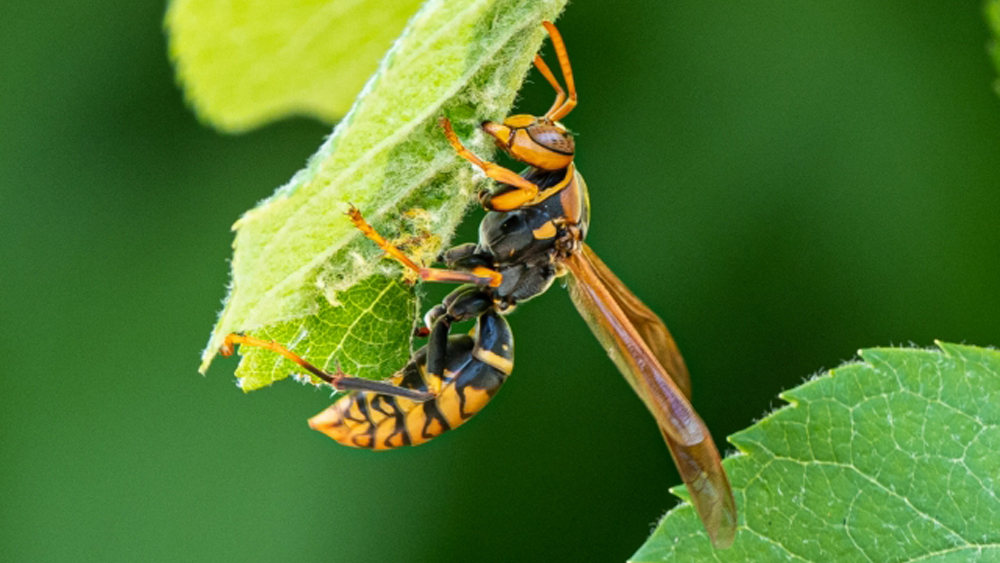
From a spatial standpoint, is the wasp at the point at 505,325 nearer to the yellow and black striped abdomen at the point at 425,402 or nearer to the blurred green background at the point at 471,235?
the yellow and black striped abdomen at the point at 425,402

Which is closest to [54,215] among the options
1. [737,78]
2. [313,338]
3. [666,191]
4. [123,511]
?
[123,511]

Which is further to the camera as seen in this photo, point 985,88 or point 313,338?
point 985,88

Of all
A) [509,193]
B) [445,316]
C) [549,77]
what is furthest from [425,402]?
[549,77]

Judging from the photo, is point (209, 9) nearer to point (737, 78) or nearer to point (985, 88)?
point (737, 78)

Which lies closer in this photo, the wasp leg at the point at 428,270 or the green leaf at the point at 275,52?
the wasp leg at the point at 428,270

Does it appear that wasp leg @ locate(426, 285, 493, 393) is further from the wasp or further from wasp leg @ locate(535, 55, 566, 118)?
wasp leg @ locate(535, 55, 566, 118)

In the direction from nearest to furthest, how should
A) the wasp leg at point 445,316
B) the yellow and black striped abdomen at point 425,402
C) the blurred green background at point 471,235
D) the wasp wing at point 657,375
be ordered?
the wasp wing at point 657,375 → the yellow and black striped abdomen at point 425,402 → the wasp leg at point 445,316 → the blurred green background at point 471,235

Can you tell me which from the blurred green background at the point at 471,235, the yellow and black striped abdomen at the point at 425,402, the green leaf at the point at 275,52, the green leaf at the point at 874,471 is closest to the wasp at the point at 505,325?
the yellow and black striped abdomen at the point at 425,402
